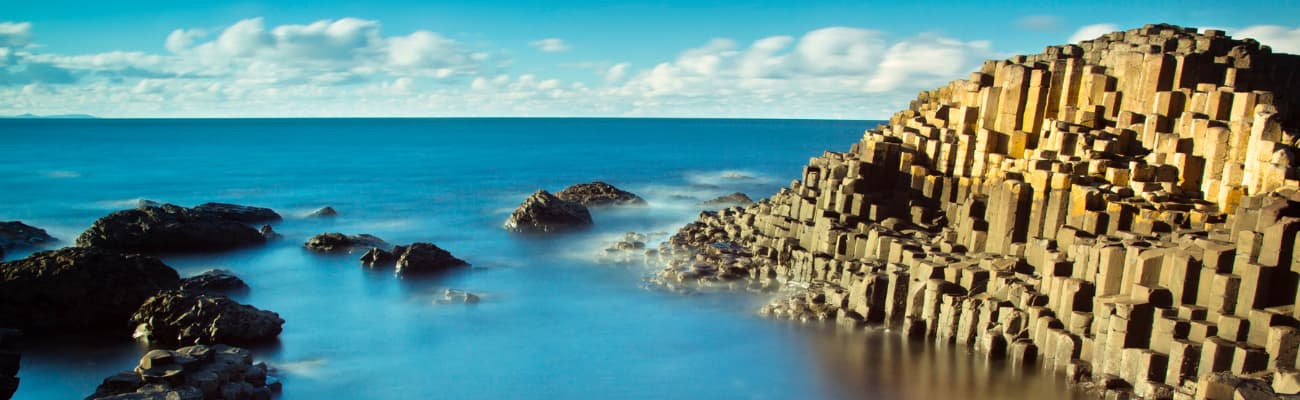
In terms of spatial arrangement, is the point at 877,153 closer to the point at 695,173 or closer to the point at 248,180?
the point at 695,173

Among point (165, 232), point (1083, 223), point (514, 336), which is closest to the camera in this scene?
point (1083, 223)

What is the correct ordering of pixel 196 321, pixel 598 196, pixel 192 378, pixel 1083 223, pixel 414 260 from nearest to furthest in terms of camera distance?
pixel 192 378, pixel 1083 223, pixel 196 321, pixel 414 260, pixel 598 196

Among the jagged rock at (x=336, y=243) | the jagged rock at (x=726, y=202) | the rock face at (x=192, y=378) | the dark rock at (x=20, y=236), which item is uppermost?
the jagged rock at (x=726, y=202)

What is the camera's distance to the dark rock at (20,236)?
2273 cm

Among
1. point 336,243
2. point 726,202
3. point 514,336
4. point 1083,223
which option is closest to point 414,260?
point 336,243

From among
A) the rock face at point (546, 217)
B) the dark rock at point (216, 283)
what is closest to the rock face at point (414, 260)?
the dark rock at point (216, 283)

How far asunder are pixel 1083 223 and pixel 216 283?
54.2 feet

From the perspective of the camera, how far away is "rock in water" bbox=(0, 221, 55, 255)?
74.6ft

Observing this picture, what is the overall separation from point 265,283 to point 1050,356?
1608cm

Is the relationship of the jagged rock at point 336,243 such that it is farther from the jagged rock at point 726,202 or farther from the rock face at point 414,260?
the jagged rock at point 726,202

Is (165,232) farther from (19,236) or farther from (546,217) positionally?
(546,217)

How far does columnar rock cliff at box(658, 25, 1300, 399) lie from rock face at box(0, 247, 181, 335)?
34.4 feet

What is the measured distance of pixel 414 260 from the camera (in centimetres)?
2008

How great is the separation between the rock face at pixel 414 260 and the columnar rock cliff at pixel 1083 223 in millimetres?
5543
